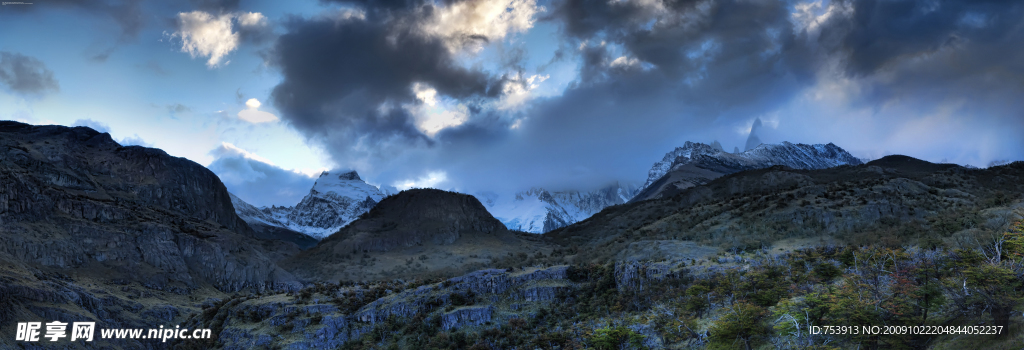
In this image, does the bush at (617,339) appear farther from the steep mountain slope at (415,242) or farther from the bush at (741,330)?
the steep mountain slope at (415,242)

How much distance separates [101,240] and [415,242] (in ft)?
214

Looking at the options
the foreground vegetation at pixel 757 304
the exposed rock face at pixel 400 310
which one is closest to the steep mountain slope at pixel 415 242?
the exposed rock face at pixel 400 310

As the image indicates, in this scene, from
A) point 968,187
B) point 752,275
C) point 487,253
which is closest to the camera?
point 752,275

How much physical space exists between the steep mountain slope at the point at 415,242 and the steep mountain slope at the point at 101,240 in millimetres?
15961

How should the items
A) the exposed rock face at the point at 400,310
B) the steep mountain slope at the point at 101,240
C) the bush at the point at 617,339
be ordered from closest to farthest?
the bush at the point at 617,339
the exposed rock face at the point at 400,310
the steep mountain slope at the point at 101,240

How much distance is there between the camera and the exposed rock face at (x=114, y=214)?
259ft

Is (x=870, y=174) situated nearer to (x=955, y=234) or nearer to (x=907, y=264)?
(x=955, y=234)

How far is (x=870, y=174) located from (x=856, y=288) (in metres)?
110

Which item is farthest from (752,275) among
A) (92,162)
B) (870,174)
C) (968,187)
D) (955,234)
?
(92,162)

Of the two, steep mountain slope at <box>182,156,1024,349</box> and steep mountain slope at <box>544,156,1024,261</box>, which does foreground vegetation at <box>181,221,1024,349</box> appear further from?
steep mountain slope at <box>544,156,1024,261</box>

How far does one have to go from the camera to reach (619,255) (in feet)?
234

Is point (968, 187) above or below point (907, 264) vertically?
above

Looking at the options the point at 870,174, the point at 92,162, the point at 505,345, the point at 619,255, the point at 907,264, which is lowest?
the point at 505,345

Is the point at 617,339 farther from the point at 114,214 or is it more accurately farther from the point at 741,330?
the point at 114,214
